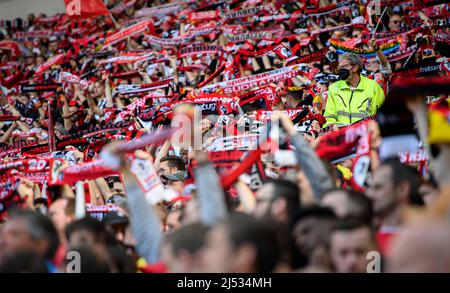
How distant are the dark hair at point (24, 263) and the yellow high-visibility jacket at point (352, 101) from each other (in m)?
4.33

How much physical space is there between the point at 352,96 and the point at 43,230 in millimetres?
4401

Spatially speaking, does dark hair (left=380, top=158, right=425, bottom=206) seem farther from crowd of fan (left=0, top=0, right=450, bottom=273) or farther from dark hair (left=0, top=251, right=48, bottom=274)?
dark hair (left=0, top=251, right=48, bottom=274)

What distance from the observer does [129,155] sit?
17.0 feet

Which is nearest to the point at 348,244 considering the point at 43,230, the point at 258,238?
the point at 258,238

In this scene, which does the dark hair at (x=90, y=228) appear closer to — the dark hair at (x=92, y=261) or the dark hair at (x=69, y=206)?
the dark hair at (x=92, y=261)

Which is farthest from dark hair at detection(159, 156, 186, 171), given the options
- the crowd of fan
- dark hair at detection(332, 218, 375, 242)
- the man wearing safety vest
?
dark hair at detection(332, 218, 375, 242)

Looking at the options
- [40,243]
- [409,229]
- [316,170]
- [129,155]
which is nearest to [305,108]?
[129,155]

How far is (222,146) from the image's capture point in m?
6.43

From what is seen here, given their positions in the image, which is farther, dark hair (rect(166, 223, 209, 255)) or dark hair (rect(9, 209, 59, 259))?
dark hair (rect(9, 209, 59, 259))

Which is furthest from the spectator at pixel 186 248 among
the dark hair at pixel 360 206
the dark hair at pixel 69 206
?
the dark hair at pixel 69 206

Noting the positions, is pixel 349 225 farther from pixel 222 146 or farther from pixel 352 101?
pixel 352 101

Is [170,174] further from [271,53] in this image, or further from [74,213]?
[271,53]

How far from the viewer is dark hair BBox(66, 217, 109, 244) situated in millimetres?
4332

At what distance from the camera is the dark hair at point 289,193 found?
4.05m
